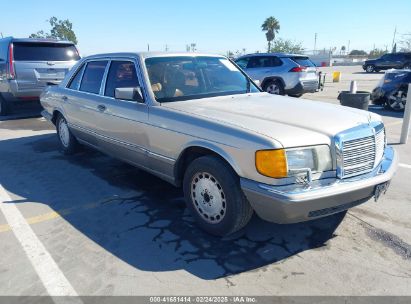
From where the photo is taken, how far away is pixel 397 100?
10.0 m

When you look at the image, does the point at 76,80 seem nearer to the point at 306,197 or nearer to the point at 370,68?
the point at 306,197

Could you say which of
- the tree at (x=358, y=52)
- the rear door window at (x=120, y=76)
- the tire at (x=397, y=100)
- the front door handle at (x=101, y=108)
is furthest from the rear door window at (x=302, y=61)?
the tree at (x=358, y=52)

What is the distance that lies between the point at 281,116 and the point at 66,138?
4.21 metres

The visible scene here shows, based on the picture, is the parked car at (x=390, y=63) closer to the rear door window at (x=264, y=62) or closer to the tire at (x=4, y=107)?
the rear door window at (x=264, y=62)

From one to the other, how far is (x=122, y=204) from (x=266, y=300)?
7.20 ft

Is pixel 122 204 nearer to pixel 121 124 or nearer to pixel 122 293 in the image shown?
pixel 121 124

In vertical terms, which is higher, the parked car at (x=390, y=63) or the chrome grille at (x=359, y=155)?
the chrome grille at (x=359, y=155)

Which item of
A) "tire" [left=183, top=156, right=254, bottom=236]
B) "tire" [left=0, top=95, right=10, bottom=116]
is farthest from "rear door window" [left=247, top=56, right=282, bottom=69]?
"tire" [left=183, top=156, right=254, bottom=236]

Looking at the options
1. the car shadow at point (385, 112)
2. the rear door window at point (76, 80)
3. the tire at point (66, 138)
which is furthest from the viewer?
the car shadow at point (385, 112)

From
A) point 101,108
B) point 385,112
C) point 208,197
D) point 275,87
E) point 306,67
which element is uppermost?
point 101,108

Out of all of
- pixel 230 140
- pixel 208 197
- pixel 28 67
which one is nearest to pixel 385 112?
pixel 208 197

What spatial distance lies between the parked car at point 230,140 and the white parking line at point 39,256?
133 cm

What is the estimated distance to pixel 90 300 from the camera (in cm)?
256

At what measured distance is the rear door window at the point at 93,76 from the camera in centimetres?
495
